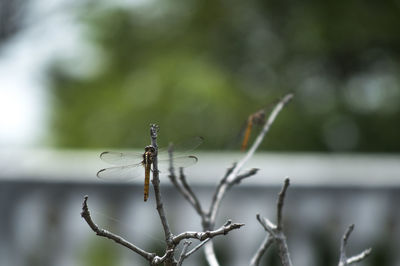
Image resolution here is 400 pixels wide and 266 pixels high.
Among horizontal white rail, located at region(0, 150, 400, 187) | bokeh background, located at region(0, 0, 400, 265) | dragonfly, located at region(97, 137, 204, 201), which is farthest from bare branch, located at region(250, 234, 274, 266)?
bokeh background, located at region(0, 0, 400, 265)

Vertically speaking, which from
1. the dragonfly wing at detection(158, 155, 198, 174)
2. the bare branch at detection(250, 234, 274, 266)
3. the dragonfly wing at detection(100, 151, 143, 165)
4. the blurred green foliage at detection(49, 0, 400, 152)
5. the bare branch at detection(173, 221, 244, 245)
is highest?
the blurred green foliage at detection(49, 0, 400, 152)

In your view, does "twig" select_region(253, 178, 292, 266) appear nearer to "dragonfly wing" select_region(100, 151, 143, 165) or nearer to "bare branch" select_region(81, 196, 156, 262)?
"bare branch" select_region(81, 196, 156, 262)

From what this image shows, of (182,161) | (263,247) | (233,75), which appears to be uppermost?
(233,75)

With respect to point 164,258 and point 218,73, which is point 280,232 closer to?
point 164,258

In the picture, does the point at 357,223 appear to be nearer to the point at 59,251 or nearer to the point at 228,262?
the point at 228,262

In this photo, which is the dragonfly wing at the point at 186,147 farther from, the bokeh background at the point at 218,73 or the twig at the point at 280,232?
the bokeh background at the point at 218,73

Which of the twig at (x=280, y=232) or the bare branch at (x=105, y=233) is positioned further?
the twig at (x=280, y=232)

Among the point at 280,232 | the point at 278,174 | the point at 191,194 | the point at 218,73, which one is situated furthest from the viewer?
the point at 218,73

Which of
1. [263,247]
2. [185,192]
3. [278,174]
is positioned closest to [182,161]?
[185,192]

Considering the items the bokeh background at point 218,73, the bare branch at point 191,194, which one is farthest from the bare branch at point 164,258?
the bokeh background at point 218,73

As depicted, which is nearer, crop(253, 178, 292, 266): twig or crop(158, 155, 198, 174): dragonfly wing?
crop(253, 178, 292, 266): twig
